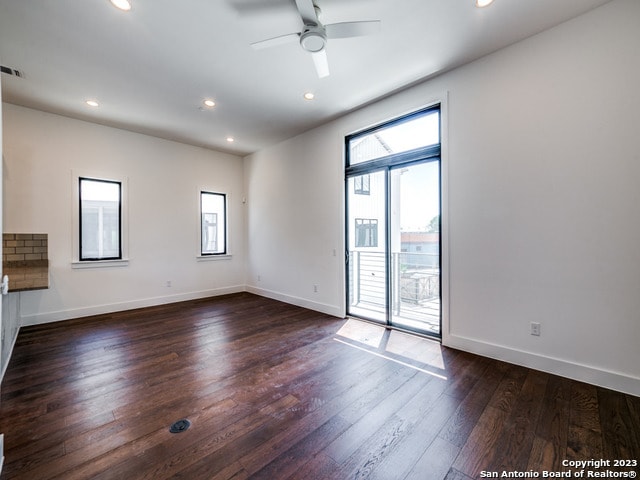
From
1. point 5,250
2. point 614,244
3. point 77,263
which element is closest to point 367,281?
point 614,244

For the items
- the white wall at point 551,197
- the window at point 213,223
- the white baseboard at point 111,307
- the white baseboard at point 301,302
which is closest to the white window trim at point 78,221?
the white baseboard at point 111,307

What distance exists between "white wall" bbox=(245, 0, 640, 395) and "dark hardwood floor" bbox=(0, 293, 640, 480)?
1.32 feet

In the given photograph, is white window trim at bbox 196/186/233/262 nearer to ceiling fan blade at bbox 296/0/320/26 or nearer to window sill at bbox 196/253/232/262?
window sill at bbox 196/253/232/262

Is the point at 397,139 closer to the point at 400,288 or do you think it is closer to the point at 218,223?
the point at 400,288

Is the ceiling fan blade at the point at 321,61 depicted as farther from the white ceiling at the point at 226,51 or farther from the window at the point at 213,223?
the window at the point at 213,223

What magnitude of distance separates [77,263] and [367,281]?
461 cm

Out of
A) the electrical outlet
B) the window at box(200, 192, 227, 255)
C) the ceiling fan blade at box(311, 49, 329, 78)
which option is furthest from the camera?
the window at box(200, 192, 227, 255)

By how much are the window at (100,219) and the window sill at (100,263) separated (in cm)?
9

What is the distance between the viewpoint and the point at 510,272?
287 centimetres

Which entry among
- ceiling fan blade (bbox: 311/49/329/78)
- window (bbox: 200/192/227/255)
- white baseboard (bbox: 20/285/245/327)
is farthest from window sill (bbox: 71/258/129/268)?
ceiling fan blade (bbox: 311/49/329/78)

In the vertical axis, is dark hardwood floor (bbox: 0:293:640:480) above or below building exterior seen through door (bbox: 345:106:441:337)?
below

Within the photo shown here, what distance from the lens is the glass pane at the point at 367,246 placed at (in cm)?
411

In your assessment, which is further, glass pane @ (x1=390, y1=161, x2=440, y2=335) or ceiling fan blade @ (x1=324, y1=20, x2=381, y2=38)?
glass pane @ (x1=390, y1=161, x2=440, y2=335)

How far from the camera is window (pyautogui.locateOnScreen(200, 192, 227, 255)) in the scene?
19.8 feet
